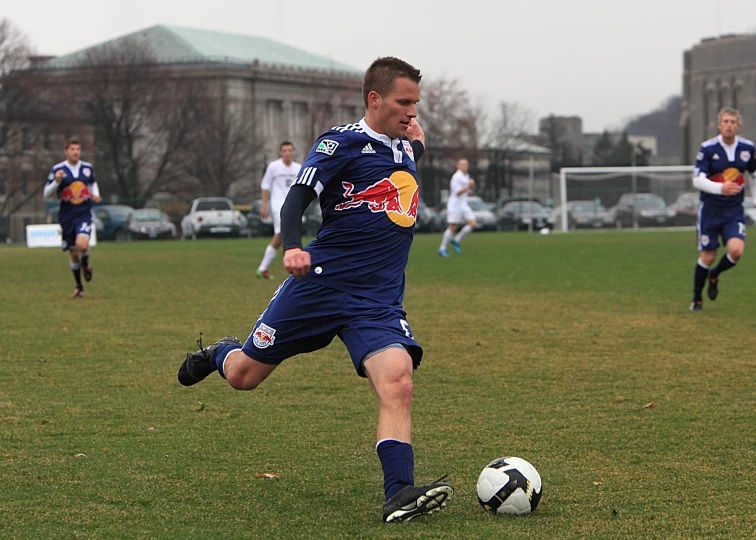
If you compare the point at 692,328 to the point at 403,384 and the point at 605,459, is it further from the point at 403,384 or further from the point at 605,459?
the point at 403,384

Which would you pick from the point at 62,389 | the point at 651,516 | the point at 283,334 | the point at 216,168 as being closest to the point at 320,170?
the point at 283,334

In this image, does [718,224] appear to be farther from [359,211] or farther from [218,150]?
[218,150]

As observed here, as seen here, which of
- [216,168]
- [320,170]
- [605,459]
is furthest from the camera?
[216,168]

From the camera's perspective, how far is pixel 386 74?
5195 millimetres

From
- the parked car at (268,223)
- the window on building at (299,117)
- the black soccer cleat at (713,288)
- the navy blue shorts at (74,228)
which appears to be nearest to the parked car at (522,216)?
the parked car at (268,223)

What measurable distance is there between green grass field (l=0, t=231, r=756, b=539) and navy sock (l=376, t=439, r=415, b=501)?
18 centimetres

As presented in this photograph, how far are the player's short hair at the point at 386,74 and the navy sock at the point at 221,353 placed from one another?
62.9 inches

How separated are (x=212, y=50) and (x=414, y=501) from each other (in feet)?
294

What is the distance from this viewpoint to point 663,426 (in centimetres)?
674

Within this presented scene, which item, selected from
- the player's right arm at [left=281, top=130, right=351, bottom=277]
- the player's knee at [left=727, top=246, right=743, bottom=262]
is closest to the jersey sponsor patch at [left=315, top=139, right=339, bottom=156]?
the player's right arm at [left=281, top=130, right=351, bottom=277]

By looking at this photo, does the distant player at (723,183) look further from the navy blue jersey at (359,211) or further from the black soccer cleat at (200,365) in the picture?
the navy blue jersey at (359,211)

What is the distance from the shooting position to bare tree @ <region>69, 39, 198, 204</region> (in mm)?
73250

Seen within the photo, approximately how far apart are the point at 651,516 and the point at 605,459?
108 centimetres

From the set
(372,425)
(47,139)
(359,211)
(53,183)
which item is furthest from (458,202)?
(47,139)
